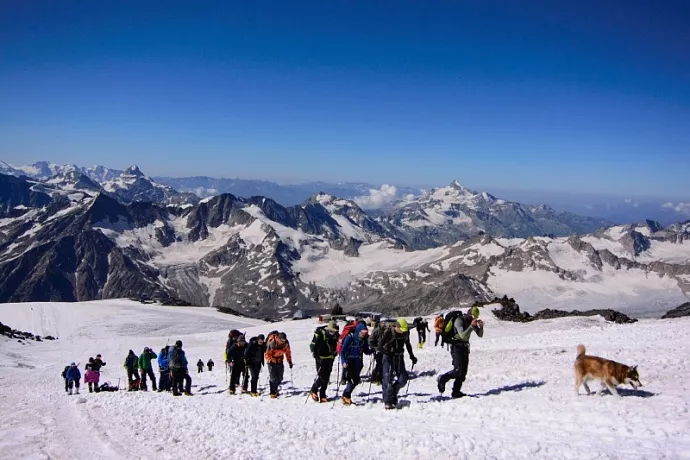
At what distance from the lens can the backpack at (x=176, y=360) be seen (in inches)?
871

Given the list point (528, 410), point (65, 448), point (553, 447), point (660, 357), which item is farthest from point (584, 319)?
point (65, 448)

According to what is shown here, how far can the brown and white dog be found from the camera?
41.8 feet

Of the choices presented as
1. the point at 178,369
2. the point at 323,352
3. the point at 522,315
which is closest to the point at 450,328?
the point at 323,352

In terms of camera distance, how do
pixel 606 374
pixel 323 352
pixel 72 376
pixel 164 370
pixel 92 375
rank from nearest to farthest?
pixel 606 374
pixel 323 352
pixel 164 370
pixel 72 376
pixel 92 375

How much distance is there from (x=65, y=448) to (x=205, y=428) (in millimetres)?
3339

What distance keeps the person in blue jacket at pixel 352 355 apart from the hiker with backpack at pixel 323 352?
775 mm

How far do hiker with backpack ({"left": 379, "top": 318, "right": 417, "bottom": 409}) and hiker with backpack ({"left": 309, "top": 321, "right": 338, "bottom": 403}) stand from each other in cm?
257

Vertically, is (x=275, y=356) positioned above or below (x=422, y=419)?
above

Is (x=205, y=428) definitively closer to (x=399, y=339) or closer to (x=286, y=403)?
(x=286, y=403)

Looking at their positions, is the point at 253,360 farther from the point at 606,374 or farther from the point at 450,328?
the point at 606,374

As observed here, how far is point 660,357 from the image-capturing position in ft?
58.0

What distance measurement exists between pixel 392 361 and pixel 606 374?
5756 mm

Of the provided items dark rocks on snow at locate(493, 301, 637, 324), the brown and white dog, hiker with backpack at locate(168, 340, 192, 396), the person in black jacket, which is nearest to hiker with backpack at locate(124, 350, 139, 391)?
hiker with backpack at locate(168, 340, 192, 396)

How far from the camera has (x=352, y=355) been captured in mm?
15602
